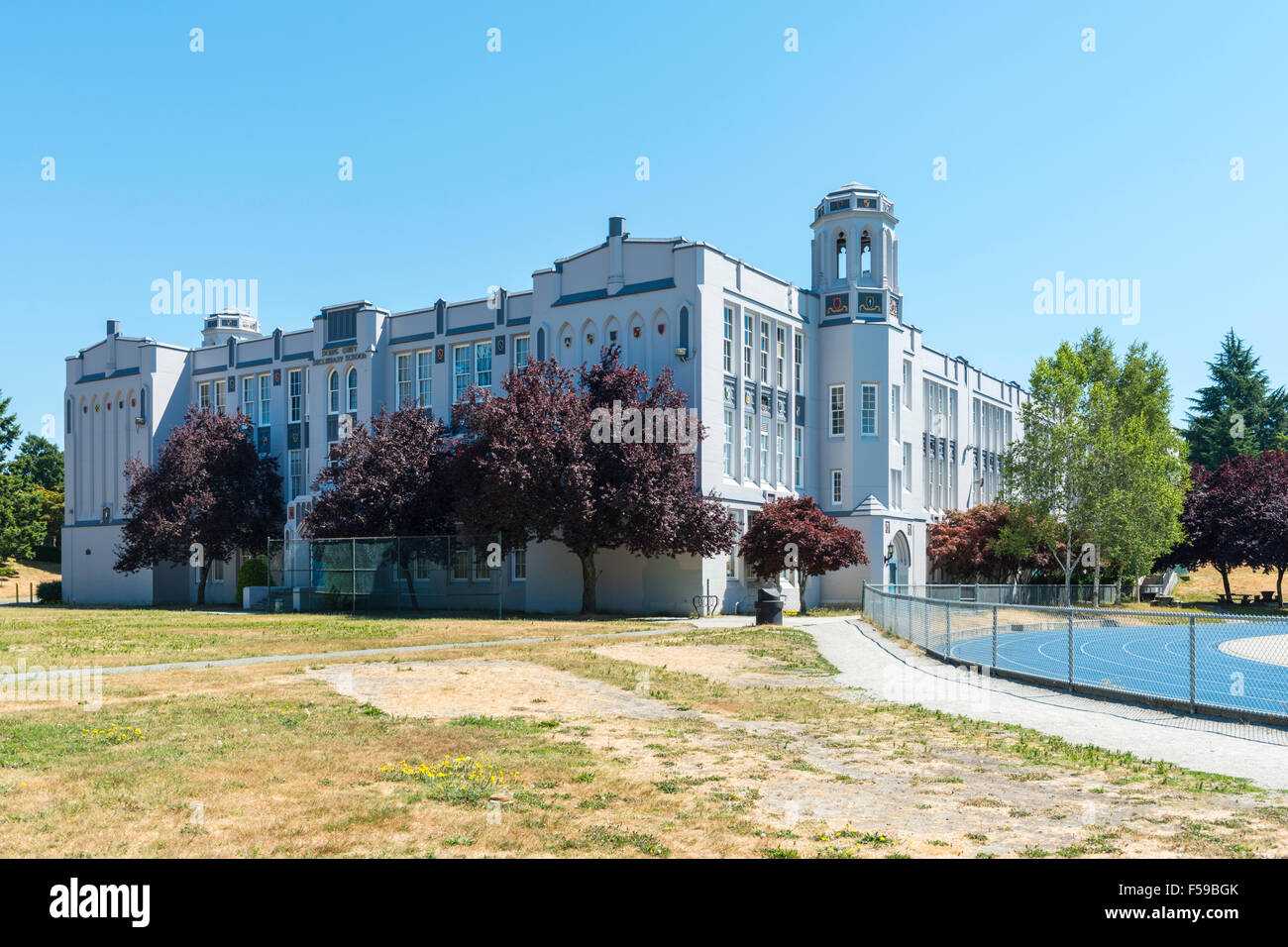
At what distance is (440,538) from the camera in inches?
1750

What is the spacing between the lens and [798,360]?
2032 inches

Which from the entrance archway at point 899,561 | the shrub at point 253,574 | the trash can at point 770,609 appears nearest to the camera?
the trash can at point 770,609

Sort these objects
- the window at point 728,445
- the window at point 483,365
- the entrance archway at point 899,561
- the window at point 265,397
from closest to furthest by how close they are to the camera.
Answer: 1. the window at point 728,445
2. the entrance archway at point 899,561
3. the window at point 483,365
4. the window at point 265,397

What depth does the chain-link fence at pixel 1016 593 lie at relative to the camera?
137 ft

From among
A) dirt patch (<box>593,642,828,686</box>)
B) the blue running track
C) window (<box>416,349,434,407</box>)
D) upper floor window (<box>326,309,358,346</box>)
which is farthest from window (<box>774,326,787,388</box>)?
dirt patch (<box>593,642,828,686</box>)

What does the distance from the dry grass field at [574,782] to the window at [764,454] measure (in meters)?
31.6

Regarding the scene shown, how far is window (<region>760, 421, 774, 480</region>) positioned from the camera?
160 feet

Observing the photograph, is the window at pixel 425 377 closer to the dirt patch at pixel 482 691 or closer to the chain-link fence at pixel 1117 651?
the chain-link fence at pixel 1117 651

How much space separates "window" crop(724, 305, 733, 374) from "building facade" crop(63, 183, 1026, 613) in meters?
0.06

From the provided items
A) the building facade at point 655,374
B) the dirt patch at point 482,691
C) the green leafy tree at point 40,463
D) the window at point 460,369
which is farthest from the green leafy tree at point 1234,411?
the green leafy tree at point 40,463

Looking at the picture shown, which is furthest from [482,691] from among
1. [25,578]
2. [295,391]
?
[25,578]

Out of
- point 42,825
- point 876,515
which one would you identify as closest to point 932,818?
point 42,825

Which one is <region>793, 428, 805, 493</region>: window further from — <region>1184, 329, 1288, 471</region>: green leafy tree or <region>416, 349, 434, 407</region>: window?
<region>1184, 329, 1288, 471</region>: green leafy tree

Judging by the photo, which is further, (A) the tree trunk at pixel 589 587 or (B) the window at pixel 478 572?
(B) the window at pixel 478 572
